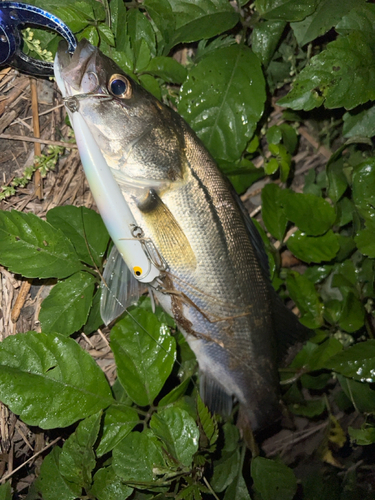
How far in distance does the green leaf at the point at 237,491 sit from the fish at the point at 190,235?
27 cm

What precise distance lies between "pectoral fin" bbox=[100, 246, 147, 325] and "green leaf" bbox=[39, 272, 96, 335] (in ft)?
0.22

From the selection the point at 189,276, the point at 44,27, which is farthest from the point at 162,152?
the point at 44,27

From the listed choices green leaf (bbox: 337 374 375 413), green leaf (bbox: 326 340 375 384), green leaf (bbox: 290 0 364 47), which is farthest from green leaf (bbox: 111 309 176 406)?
green leaf (bbox: 290 0 364 47)

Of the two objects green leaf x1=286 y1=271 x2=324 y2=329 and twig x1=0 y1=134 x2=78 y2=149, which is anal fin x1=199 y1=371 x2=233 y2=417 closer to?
green leaf x1=286 y1=271 x2=324 y2=329

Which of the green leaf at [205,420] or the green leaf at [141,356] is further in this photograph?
the green leaf at [141,356]

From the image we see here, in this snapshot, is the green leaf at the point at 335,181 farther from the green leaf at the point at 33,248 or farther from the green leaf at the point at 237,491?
the green leaf at the point at 237,491

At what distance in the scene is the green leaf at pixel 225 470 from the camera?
184 centimetres

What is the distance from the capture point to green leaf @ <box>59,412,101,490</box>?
1500mm

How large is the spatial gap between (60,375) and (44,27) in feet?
4.99

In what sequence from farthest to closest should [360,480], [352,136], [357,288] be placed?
[360,480]
[357,288]
[352,136]

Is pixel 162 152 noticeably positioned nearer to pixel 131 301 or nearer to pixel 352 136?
pixel 131 301

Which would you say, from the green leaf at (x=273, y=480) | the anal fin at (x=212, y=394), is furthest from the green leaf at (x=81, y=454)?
the green leaf at (x=273, y=480)

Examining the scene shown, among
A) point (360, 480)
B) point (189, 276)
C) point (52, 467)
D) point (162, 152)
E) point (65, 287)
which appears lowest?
point (360, 480)

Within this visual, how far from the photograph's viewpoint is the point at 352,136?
1.98 meters
